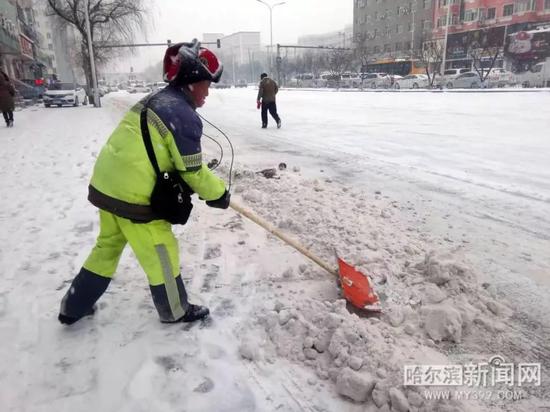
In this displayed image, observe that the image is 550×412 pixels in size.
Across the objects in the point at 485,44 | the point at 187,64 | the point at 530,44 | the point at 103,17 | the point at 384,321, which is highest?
the point at 103,17

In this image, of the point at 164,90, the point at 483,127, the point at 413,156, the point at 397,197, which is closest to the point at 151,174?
the point at 164,90

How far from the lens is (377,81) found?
4147 centimetres

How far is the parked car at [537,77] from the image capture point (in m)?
30.4

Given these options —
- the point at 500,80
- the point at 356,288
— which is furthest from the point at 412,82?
the point at 356,288

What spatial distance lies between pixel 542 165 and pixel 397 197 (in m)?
2.80

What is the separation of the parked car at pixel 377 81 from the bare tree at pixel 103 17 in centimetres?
2302

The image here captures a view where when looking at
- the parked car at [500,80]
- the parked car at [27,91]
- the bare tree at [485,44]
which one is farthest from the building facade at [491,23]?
the parked car at [27,91]

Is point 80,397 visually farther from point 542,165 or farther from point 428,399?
point 542,165

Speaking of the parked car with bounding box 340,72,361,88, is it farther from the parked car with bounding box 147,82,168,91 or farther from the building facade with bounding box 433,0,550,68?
the parked car with bounding box 147,82,168,91

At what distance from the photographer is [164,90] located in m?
2.36

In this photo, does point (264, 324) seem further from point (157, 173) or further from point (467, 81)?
point (467, 81)

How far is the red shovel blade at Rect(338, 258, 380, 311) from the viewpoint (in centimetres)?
274

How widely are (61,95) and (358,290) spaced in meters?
25.3

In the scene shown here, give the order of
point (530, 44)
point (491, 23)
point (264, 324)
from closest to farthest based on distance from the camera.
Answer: point (264, 324) → point (530, 44) → point (491, 23)
